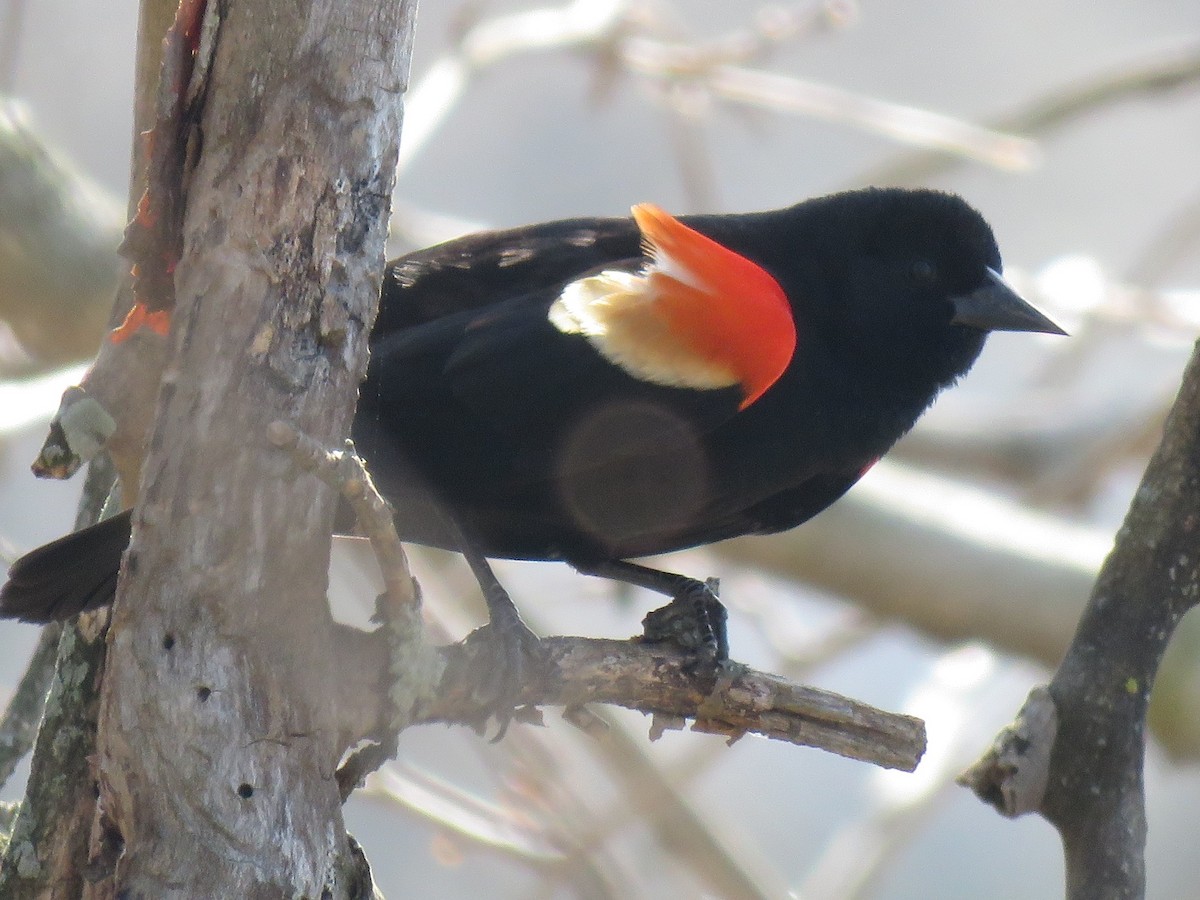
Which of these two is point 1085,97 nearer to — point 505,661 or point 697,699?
point 697,699

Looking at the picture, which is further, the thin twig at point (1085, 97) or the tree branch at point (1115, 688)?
the thin twig at point (1085, 97)

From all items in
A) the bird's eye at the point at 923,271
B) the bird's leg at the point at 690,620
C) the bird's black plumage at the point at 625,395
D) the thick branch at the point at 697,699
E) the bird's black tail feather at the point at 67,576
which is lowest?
the thick branch at the point at 697,699

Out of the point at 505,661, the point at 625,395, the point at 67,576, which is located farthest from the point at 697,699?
the point at 67,576

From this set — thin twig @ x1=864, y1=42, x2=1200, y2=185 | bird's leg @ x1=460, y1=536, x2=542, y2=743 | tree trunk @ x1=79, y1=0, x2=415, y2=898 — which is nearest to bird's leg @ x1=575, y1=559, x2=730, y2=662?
bird's leg @ x1=460, y1=536, x2=542, y2=743

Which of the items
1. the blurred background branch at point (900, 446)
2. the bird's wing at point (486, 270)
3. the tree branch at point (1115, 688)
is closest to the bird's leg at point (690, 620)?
the blurred background branch at point (900, 446)

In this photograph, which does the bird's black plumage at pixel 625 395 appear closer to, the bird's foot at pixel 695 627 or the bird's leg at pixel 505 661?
the bird's foot at pixel 695 627

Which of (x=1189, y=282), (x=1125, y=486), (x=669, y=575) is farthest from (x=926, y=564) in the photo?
(x=1189, y=282)

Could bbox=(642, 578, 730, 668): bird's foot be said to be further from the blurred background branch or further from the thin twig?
the thin twig
